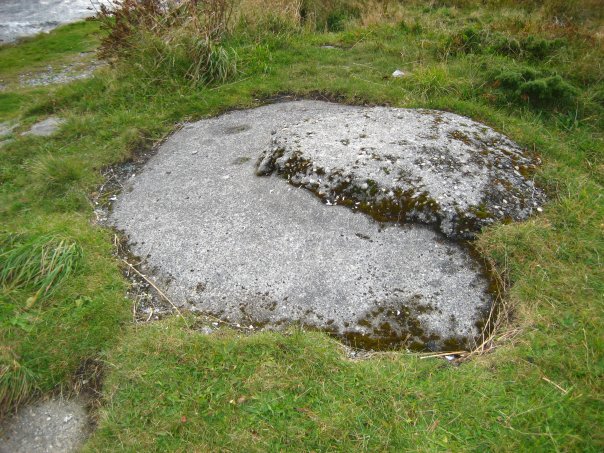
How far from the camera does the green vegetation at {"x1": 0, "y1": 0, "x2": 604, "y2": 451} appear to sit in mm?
2465

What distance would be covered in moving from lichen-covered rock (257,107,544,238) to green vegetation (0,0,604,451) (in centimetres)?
29

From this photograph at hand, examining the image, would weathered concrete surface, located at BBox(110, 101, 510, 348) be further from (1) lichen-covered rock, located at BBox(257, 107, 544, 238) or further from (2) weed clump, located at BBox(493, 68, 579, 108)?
(2) weed clump, located at BBox(493, 68, 579, 108)

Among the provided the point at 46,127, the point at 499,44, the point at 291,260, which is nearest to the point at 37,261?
the point at 291,260

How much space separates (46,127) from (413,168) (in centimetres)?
529

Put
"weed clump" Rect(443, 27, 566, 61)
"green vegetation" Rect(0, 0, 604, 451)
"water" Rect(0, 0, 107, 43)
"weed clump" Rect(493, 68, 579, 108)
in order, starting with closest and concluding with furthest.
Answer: "green vegetation" Rect(0, 0, 604, 451), "weed clump" Rect(493, 68, 579, 108), "weed clump" Rect(443, 27, 566, 61), "water" Rect(0, 0, 107, 43)

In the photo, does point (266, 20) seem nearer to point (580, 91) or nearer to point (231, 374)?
point (580, 91)

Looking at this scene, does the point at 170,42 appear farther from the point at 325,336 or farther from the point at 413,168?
the point at 325,336

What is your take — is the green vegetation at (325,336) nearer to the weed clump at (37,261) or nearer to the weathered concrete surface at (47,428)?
the weed clump at (37,261)

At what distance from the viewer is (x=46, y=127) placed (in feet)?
20.9

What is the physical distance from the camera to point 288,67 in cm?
711

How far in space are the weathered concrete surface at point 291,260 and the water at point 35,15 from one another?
11.6 m

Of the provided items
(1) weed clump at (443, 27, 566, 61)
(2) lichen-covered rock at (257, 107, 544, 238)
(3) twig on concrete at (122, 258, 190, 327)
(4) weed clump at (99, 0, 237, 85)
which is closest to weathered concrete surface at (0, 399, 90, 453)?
(3) twig on concrete at (122, 258, 190, 327)

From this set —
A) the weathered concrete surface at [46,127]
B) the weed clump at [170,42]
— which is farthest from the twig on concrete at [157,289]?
the weed clump at [170,42]

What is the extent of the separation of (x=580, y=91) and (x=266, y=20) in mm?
5358
